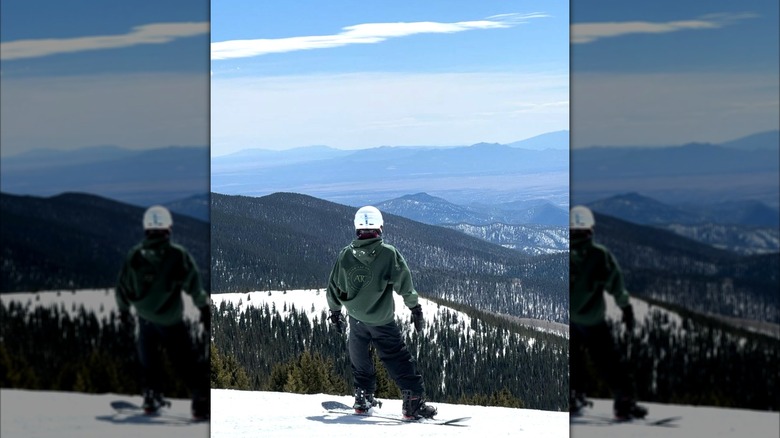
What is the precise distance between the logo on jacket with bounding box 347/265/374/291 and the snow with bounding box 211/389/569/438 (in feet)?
3.25

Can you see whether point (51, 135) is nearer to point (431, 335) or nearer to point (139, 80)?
point (139, 80)

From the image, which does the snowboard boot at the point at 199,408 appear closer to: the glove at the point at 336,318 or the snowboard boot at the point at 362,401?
the glove at the point at 336,318

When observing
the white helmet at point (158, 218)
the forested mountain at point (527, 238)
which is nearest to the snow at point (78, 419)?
the white helmet at point (158, 218)

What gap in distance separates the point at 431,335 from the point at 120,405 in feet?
156

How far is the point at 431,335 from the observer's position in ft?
172

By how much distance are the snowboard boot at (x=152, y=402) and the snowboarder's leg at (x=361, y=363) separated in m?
4.40

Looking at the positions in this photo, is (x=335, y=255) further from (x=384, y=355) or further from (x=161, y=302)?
(x=161, y=302)

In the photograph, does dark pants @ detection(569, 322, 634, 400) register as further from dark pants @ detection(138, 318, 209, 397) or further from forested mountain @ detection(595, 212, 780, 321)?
dark pants @ detection(138, 318, 209, 397)

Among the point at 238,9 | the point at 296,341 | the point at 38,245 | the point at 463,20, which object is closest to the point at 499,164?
the point at 463,20

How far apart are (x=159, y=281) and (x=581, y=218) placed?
63.0 inches

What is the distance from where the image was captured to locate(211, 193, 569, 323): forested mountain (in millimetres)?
54656

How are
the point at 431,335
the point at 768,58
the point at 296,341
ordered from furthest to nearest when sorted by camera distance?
the point at 431,335, the point at 296,341, the point at 768,58

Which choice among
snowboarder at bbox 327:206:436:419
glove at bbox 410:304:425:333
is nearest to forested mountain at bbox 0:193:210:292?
snowboarder at bbox 327:206:436:419

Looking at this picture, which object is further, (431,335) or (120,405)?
(431,335)
